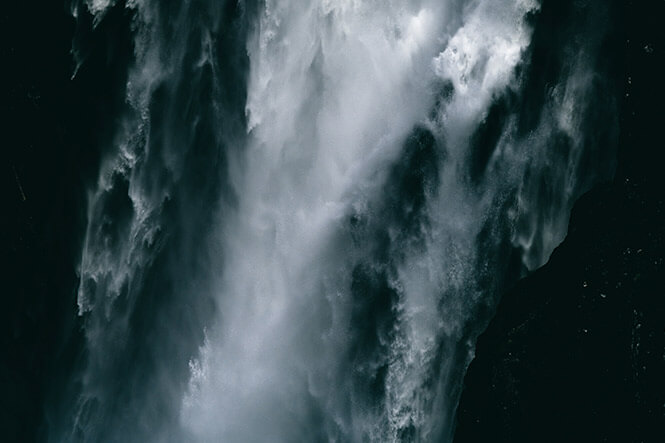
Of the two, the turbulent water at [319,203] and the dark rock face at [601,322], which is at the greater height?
the turbulent water at [319,203]

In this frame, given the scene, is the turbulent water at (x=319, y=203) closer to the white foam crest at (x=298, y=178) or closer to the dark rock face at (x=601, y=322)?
the white foam crest at (x=298, y=178)

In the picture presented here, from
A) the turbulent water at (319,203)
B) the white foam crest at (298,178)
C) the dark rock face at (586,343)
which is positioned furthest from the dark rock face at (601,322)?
the white foam crest at (298,178)

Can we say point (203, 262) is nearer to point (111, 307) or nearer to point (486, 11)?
point (111, 307)

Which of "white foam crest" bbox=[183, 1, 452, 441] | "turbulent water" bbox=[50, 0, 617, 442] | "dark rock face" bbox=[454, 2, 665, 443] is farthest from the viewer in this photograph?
"white foam crest" bbox=[183, 1, 452, 441]

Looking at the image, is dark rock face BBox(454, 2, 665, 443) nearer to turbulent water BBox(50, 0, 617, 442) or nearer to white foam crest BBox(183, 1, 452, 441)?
turbulent water BBox(50, 0, 617, 442)

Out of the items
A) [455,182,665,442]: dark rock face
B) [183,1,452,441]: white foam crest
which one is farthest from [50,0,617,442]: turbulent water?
[455,182,665,442]: dark rock face

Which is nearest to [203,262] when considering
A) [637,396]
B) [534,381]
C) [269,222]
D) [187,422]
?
[269,222]

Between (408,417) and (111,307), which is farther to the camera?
(111,307)
